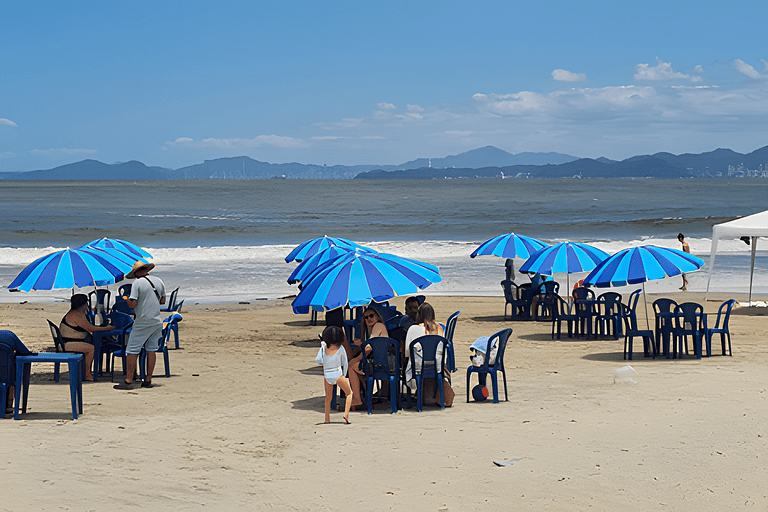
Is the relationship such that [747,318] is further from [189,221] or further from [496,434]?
[189,221]

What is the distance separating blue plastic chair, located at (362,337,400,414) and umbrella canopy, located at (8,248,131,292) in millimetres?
4312

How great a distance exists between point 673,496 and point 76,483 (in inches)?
161

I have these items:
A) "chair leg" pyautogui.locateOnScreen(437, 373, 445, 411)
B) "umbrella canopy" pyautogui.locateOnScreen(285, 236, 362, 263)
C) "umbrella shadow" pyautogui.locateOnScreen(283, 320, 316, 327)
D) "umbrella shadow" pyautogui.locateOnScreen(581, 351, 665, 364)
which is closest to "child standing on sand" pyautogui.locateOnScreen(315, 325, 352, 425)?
"chair leg" pyautogui.locateOnScreen(437, 373, 445, 411)

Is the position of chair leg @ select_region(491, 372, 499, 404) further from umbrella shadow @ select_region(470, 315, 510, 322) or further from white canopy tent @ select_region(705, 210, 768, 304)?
white canopy tent @ select_region(705, 210, 768, 304)

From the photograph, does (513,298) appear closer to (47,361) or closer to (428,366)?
(428,366)

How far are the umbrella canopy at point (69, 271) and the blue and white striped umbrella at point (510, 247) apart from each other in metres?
7.36

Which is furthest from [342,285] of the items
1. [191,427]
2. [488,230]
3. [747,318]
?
[488,230]

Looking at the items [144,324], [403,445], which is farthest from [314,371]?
[403,445]

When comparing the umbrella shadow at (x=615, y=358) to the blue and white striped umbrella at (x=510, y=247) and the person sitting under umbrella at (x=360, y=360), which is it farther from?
the person sitting under umbrella at (x=360, y=360)

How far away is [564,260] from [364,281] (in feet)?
21.9

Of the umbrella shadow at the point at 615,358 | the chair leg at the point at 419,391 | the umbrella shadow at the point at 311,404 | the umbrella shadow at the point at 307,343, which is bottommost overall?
the umbrella shadow at the point at 307,343

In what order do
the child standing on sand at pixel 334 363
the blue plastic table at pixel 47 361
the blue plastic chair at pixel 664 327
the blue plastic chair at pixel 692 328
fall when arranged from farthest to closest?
the blue plastic chair at pixel 664 327
the blue plastic chair at pixel 692 328
the child standing on sand at pixel 334 363
the blue plastic table at pixel 47 361

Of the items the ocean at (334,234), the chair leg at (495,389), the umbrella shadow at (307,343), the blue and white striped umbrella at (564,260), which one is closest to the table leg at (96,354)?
the umbrella shadow at (307,343)

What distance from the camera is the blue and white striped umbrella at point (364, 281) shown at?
802cm
